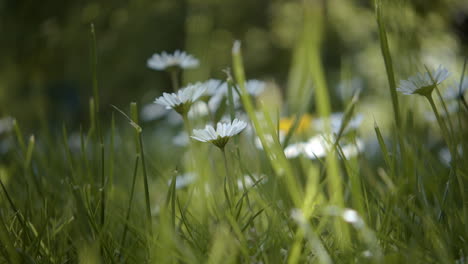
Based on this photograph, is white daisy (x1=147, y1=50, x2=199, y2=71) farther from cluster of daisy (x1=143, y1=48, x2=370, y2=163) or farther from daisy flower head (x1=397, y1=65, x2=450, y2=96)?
daisy flower head (x1=397, y1=65, x2=450, y2=96)

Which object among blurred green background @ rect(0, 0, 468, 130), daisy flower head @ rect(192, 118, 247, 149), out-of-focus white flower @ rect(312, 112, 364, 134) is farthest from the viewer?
blurred green background @ rect(0, 0, 468, 130)

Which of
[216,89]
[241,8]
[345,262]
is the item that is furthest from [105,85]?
[345,262]

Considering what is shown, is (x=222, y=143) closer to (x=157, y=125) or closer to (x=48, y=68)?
(x=48, y=68)

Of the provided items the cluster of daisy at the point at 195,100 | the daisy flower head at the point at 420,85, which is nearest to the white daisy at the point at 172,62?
the cluster of daisy at the point at 195,100

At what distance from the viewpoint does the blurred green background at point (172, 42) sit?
35.5 inches

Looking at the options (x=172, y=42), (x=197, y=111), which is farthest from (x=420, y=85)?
(x=172, y=42)

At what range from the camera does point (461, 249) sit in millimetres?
306

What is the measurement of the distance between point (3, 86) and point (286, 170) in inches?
48.7

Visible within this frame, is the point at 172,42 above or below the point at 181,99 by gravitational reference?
above

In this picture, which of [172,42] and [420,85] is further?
[172,42]

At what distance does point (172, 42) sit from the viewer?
8.02 feet

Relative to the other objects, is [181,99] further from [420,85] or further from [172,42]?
[172,42]

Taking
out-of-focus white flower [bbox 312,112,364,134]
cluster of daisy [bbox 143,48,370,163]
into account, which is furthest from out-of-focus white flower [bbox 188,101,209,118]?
out-of-focus white flower [bbox 312,112,364,134]

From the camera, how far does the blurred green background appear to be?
90cm
